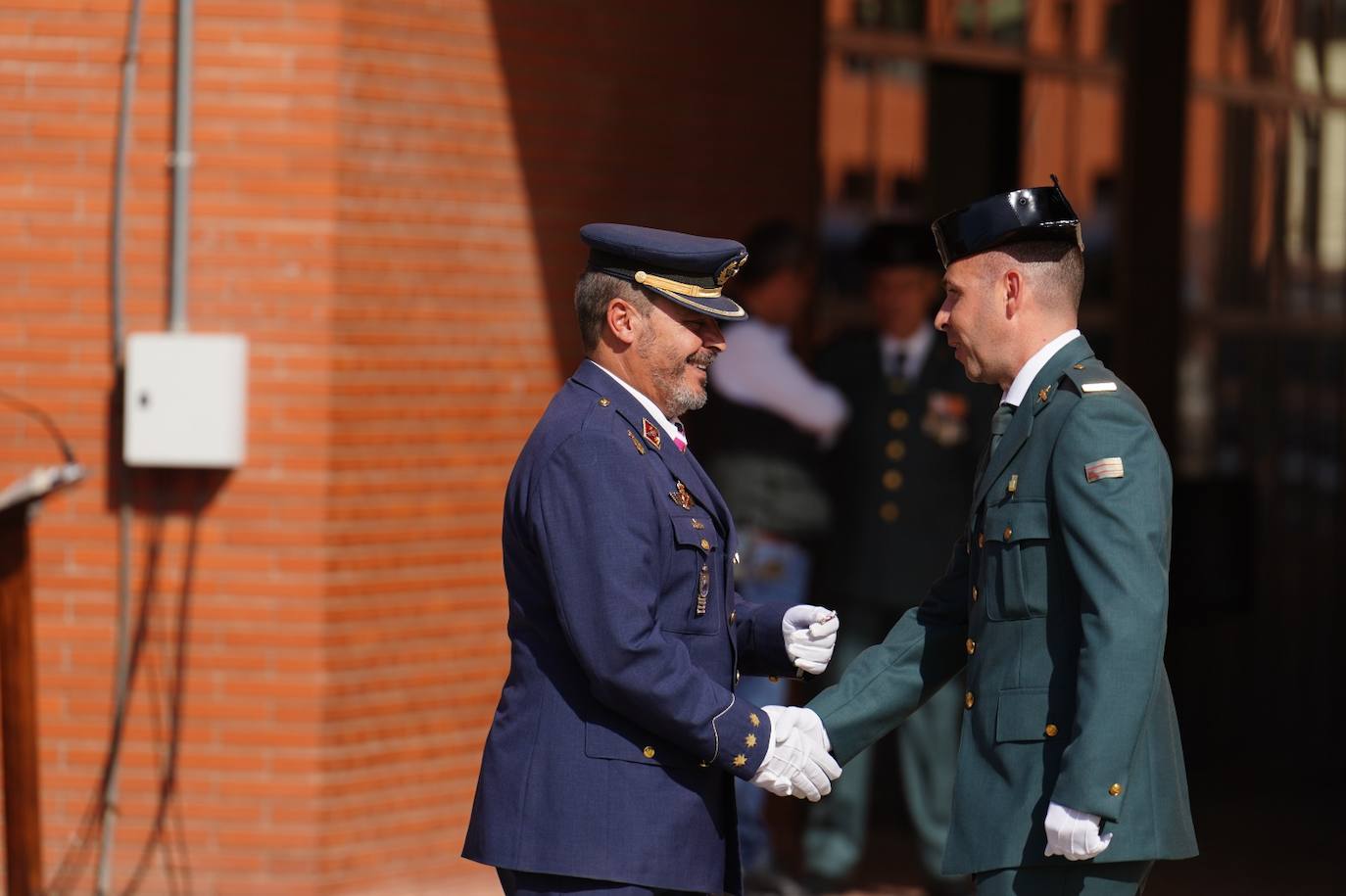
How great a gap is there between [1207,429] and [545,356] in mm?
4501

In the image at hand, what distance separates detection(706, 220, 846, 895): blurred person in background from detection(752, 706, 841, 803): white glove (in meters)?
2.46

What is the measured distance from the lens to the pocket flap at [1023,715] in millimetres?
3113

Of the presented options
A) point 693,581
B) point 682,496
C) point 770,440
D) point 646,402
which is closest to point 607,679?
point 693,581

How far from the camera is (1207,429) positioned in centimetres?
931

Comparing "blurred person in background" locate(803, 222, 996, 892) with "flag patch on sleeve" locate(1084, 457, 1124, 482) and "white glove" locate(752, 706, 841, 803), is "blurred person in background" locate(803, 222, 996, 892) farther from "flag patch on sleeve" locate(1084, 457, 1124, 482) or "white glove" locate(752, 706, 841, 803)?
"flag patch on sleeve" locate(1084, 457, 1124, 482)

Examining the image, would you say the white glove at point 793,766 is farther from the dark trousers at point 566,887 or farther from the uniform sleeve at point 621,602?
the dark trousers at point 566,887

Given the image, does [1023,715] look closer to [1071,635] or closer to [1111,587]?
[1071,635]

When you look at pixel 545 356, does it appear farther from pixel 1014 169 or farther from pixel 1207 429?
pixel 1207 429

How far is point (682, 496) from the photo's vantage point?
3.31 meters

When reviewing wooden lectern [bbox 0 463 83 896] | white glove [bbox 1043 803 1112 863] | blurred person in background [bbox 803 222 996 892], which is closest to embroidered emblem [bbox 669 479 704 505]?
white glove [bbox 1043 803 1112 863]

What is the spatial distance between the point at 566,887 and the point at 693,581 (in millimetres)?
567

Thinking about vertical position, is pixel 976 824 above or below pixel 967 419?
below

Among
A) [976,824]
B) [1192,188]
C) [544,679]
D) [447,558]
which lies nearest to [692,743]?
[544,679]

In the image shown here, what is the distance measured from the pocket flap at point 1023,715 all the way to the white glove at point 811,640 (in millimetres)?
475
